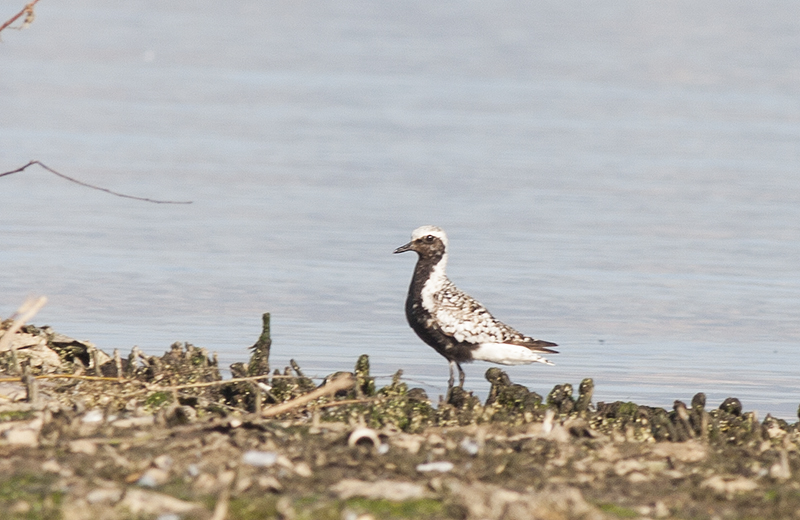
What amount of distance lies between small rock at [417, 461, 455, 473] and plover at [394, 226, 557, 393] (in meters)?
4.02

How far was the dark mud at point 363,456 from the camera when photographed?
529 cm

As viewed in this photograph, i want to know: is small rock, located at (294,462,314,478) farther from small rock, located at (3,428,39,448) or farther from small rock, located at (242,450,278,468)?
small rock, located at (3,428,39,448)

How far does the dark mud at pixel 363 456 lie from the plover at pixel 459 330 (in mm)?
1965

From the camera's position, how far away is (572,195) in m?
18.1

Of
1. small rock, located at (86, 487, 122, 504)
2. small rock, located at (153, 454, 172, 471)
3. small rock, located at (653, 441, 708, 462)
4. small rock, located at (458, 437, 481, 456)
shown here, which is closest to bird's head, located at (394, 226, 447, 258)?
small rock, located at (653, 441, 708, 462)

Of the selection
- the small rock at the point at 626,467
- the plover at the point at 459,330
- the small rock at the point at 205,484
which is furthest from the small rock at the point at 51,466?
the plover at the point at 459,330

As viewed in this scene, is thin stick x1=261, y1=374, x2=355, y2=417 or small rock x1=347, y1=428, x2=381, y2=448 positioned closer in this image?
small rock x1=347, y1=428, x2=381, y2=448

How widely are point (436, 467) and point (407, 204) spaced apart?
11.2 meters

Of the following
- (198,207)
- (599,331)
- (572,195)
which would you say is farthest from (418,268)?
(572,195)

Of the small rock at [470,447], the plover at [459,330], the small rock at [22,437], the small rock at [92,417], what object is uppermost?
the plover at [459,330]

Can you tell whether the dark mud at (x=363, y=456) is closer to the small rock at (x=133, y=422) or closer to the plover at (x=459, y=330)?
the small rock at (x=133, y=422)


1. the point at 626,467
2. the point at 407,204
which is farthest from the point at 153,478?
the point at 407,204

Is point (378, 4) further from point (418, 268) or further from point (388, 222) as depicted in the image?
point (418, 268)

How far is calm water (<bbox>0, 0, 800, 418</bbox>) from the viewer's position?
39.0ft
